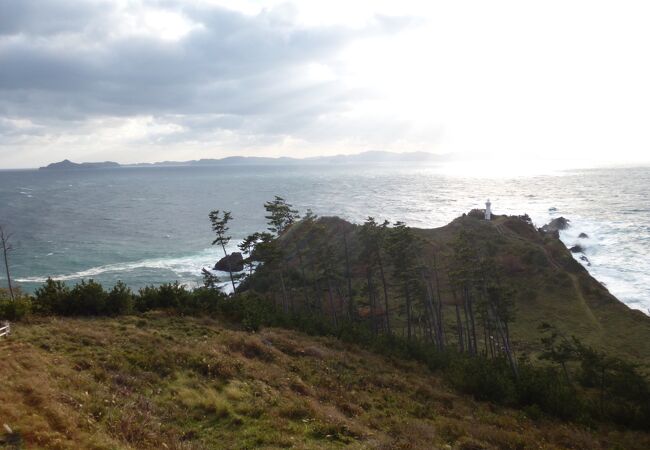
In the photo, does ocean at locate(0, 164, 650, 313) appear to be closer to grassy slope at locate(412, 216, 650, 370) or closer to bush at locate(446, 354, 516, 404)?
grassy slope at locate(412, 216, 650, 370)

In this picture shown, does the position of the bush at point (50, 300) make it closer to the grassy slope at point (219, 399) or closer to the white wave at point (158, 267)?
the grassy slope at point (219, 399)

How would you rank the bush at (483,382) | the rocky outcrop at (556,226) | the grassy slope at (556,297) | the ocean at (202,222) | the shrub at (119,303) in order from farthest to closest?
the rocky outcrop at (556,226) → the ocean at (202,222) → the grassy slope at (556,297) → the shrub at (119,303) → the bush at (483,382)

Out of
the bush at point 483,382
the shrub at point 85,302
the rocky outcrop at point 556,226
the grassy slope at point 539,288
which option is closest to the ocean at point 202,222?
the rocky outcrop at point 556,226

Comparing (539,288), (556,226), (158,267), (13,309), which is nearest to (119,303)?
(13,309)

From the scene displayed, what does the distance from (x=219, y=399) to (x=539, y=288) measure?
166 ft

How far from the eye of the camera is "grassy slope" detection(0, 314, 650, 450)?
43.8 ft

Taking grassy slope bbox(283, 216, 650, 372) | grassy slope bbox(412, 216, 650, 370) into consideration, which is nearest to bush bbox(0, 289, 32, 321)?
grassy slope bbox(283, 216, 650, 372)

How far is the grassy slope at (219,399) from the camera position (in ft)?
43.8

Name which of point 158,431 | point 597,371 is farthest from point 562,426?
point 158,431

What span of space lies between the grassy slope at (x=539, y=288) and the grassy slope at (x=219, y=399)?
1652cm

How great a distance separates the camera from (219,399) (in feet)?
55.0

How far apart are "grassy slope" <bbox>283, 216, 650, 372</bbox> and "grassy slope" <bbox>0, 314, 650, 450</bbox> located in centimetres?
1652

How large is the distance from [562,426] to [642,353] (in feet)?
86.3

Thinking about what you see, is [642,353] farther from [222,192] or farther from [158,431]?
Result: [222,192]
